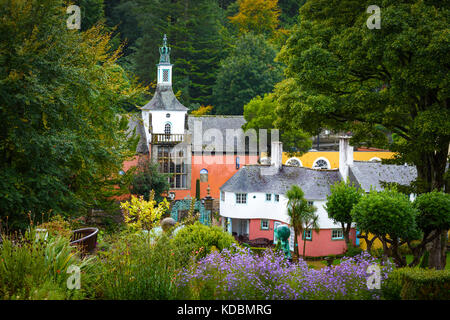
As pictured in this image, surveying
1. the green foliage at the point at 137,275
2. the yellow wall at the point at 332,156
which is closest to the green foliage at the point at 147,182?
the yellow wall at the point at 332,156

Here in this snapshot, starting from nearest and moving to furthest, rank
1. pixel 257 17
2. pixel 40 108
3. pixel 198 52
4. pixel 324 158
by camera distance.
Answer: pixel 40 108, pixel 324 158, pixel 198 52, pixel 257 17

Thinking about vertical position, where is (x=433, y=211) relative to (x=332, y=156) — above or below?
below

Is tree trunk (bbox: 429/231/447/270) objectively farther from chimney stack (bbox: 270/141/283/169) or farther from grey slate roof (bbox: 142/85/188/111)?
grey slate roof (bbox: 142/85/188/111)

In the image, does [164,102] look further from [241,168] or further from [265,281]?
[265,281]

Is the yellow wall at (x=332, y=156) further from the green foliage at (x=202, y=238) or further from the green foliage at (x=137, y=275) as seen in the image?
the green foliage at (x=137, y=275)

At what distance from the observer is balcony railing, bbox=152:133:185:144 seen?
3631 centimetres

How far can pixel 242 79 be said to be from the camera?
46.0 meters

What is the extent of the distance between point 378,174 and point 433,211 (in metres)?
16.5

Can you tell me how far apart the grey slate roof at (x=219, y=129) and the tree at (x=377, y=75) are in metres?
22.0

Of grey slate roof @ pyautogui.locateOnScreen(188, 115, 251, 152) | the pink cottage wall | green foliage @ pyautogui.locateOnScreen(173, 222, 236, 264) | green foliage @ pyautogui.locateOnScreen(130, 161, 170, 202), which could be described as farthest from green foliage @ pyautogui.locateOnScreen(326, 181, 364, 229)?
grey slate roof @ pyautogui.locateOnScreen(188, 115, 251, 152)

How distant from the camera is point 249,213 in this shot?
2834cm

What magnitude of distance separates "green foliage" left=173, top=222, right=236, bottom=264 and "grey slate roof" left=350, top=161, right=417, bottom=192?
17530mm

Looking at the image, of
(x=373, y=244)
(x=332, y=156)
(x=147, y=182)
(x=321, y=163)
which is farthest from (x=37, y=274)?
(x=332, y=156)
